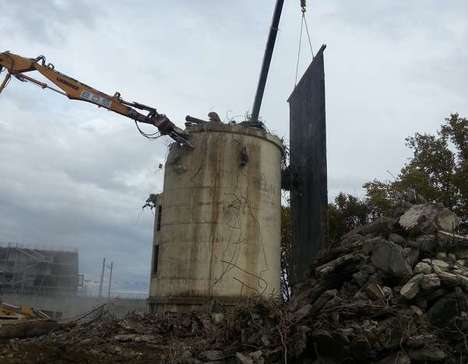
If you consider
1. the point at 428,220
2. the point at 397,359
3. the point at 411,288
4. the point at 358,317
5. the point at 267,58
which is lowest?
the point at 397,359

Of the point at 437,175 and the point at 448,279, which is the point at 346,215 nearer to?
the point at 437,175

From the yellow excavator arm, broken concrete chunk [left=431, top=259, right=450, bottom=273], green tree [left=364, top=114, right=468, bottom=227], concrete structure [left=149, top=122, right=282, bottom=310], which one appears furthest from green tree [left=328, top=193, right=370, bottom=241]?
broken concrete chunk [left=431, top=259, right=450, bottom=273]

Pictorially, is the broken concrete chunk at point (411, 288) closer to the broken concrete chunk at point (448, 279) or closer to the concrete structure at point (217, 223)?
the broken concrete chunk at point (448, 279)

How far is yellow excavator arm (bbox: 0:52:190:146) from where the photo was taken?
16.4 meters

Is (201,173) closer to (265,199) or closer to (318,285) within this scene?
(265,199)

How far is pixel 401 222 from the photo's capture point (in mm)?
11125

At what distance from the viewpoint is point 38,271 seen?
1697 inches

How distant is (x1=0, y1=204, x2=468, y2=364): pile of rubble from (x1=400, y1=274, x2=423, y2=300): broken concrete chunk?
2 centimetres

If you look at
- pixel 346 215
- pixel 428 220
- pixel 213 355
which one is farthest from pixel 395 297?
pixel 346 215

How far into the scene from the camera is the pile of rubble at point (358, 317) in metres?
7.88

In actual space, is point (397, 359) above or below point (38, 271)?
below

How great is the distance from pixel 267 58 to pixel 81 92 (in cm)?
870

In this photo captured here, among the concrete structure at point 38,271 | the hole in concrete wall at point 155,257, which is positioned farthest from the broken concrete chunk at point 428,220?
the concrete structure at point 38,271

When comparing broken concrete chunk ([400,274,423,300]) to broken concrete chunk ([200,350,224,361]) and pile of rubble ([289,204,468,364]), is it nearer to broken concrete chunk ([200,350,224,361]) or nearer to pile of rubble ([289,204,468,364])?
pile of rubble ([289,204,468,364])
